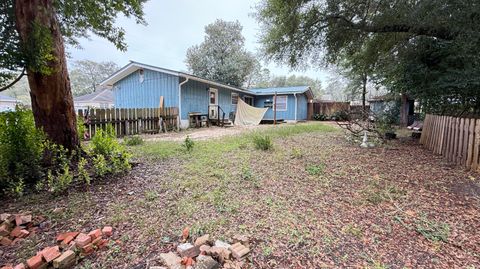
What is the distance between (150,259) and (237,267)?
0.63m

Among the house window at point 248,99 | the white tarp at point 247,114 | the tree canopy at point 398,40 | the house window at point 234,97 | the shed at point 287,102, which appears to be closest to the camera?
the tree canopy at point 398,40

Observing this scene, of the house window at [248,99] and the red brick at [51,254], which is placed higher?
the house window at [248,99]

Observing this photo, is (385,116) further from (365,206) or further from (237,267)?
(237,267)

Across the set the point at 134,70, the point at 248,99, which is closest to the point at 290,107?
the point at 248,99

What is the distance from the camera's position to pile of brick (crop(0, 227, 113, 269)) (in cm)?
153

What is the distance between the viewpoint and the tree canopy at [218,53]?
21.3 metres

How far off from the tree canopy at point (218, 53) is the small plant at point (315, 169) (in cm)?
1807

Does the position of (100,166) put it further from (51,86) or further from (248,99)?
(248,99)

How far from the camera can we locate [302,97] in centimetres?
1644

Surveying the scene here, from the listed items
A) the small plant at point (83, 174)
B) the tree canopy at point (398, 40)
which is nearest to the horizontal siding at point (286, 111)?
the tree canopy at point (398, 40)

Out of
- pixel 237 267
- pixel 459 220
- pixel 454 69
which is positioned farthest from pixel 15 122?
pixel 454 69

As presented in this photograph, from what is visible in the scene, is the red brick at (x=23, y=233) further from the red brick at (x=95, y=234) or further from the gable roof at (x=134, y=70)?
the gable roof at (x=134, y=70)

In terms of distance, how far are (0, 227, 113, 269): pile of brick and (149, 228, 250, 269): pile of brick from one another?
595mm

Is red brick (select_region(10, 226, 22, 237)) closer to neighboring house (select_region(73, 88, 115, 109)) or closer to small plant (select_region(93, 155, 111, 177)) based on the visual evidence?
small plant (select_region(93, 155, 111, 177))
